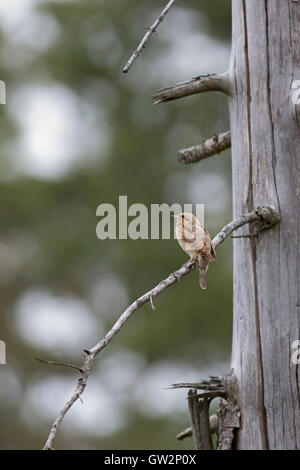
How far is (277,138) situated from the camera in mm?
2797

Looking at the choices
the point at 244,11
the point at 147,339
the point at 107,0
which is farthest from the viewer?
the point at 107,0

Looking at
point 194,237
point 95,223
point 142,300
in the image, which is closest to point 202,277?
point 194,237

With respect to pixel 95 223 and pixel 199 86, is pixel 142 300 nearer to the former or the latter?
pixel 199 86

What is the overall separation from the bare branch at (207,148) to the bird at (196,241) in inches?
17.5

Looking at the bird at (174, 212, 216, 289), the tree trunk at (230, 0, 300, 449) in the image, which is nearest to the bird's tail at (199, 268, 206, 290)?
the bird at (174, 212, 216, 289)

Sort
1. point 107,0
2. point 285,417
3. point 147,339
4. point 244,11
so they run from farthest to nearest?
point 107,0, point 147,339, point 244,11, point 285,417

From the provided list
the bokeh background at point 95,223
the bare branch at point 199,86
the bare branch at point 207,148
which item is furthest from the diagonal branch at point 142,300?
the bokeh background at point 95,223

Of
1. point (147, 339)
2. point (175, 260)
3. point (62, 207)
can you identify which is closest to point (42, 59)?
point (62, 207)

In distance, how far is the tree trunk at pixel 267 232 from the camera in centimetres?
272

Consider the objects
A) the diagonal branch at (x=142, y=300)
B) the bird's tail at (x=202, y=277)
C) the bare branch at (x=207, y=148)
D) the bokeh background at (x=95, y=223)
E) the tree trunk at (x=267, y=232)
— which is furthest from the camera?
the bokeh background at (x=95, y=223)

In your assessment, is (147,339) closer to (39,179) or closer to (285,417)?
(39,179)

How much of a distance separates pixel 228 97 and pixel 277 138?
0.29m

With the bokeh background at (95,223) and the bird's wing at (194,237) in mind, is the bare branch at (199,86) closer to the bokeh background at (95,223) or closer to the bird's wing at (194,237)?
the bird's wing at (194,237)

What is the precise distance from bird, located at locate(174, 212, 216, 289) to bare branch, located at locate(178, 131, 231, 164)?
443 millimetres
